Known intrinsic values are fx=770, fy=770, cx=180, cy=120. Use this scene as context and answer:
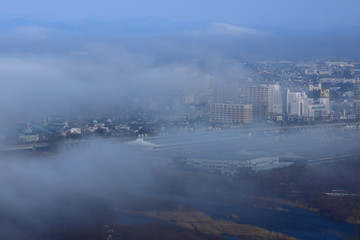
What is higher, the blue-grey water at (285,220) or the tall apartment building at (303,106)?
the tall apartment building at (303,106)

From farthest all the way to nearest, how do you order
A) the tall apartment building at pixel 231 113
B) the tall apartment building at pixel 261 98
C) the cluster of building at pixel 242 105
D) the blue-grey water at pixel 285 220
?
the tall apartment building at pixel 261 98 < the tall apartment building at pixel 231 113 < the cluster of building at pixel 242 105 < the blue-grey water at pixel 285 220

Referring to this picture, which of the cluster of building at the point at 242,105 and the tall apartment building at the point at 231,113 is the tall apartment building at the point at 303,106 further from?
the tall apartment building at the point at 231,113

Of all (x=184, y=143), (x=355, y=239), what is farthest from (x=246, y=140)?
(x=355, y=239)

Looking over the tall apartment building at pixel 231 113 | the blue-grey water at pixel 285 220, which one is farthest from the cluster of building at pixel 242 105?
the blue-grey water at pixel 285 220

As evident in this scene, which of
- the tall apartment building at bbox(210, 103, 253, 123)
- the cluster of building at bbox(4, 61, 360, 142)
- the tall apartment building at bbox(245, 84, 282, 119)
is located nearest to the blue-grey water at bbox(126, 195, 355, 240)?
the cluster of building at bbox(4, 61, 360, 142)

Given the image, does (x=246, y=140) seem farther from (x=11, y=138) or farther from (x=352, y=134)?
(x=11, y=138)

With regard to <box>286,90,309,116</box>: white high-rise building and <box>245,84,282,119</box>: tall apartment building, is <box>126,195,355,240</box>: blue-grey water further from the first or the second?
<box>286,90,309,116</box>: white high-rise building

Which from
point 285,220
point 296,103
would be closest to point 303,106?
point 296,103

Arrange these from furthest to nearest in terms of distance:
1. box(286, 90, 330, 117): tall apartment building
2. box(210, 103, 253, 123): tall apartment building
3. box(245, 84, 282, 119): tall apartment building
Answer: box(286, 90, 330, 117): tall apartment building < box(245, 84, 282, 119): tall apartment building < box(210, 103, 253, 123): tall apartment building

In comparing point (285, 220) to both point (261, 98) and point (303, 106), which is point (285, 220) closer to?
point (261, 98)
